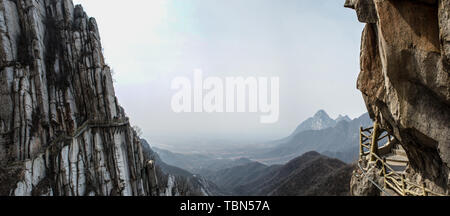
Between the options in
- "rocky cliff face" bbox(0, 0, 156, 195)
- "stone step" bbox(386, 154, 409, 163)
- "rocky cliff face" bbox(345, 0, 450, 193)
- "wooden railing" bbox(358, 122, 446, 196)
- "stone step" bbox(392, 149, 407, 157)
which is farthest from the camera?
"rocky cliff face" bbox(0, 0, 156, 195)

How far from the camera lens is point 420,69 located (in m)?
4.81

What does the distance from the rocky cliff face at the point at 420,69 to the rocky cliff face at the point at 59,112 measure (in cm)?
2407

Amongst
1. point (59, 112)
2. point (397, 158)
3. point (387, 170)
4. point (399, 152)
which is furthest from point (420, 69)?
point (59, 112)

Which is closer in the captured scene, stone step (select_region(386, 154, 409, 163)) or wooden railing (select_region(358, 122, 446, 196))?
wooden railing (select_region(358, 122, 446, 196))

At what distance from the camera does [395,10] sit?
16.2 ft

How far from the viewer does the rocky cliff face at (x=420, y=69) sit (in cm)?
460

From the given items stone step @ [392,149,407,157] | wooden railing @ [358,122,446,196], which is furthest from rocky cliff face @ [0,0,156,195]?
stone step @ [392,149,407,157]

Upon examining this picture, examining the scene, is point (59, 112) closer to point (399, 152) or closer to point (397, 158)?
point (397, 158)

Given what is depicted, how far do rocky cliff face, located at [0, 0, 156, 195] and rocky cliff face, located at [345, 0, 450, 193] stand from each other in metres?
24.1

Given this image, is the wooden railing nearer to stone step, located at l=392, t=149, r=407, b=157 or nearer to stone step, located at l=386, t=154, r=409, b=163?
stone step, located at l=392, t=149, r=407, b=157

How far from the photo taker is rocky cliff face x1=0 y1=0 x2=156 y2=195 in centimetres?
1766
